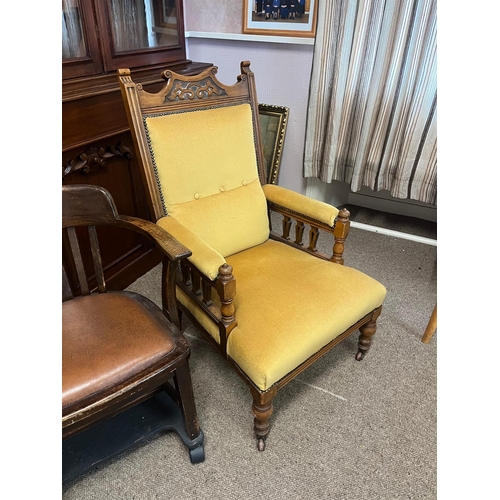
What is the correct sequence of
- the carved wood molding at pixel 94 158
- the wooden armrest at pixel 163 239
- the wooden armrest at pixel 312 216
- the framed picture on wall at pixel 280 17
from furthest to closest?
the framed picture on wall at pixel 280 17
the carved wood molding at pixel 94 158
the wooden armrest at pixel 312 216
the wooden armrest at pixel 163 239

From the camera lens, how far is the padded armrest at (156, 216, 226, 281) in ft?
3.67

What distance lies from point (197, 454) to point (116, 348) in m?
0.50

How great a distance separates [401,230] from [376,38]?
4.08 feet

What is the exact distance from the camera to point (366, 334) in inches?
61.3

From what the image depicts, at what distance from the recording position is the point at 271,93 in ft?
7.77

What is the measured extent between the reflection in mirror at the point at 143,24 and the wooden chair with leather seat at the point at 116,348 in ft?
3.29

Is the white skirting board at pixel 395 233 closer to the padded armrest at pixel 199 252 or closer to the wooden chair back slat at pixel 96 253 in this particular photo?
the padded armrest at pixel 199 252

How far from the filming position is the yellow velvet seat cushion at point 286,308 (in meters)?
1.13

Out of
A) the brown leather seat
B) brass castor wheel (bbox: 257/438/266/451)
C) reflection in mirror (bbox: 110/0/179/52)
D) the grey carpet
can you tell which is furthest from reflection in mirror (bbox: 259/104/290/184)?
brass castor wheel (bbox: 257/438/266/451)

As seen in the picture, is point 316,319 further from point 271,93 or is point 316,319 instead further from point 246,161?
point 271,93

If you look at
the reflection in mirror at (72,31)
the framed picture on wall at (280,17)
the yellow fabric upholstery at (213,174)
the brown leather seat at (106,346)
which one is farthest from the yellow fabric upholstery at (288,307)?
the framed picture on wall at (280,17)

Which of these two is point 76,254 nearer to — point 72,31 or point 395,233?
point 72,31

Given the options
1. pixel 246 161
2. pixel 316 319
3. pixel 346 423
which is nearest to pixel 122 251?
pixel 246 161

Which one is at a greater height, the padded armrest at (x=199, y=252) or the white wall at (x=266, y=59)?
the white wall at (x=266, y=59)
